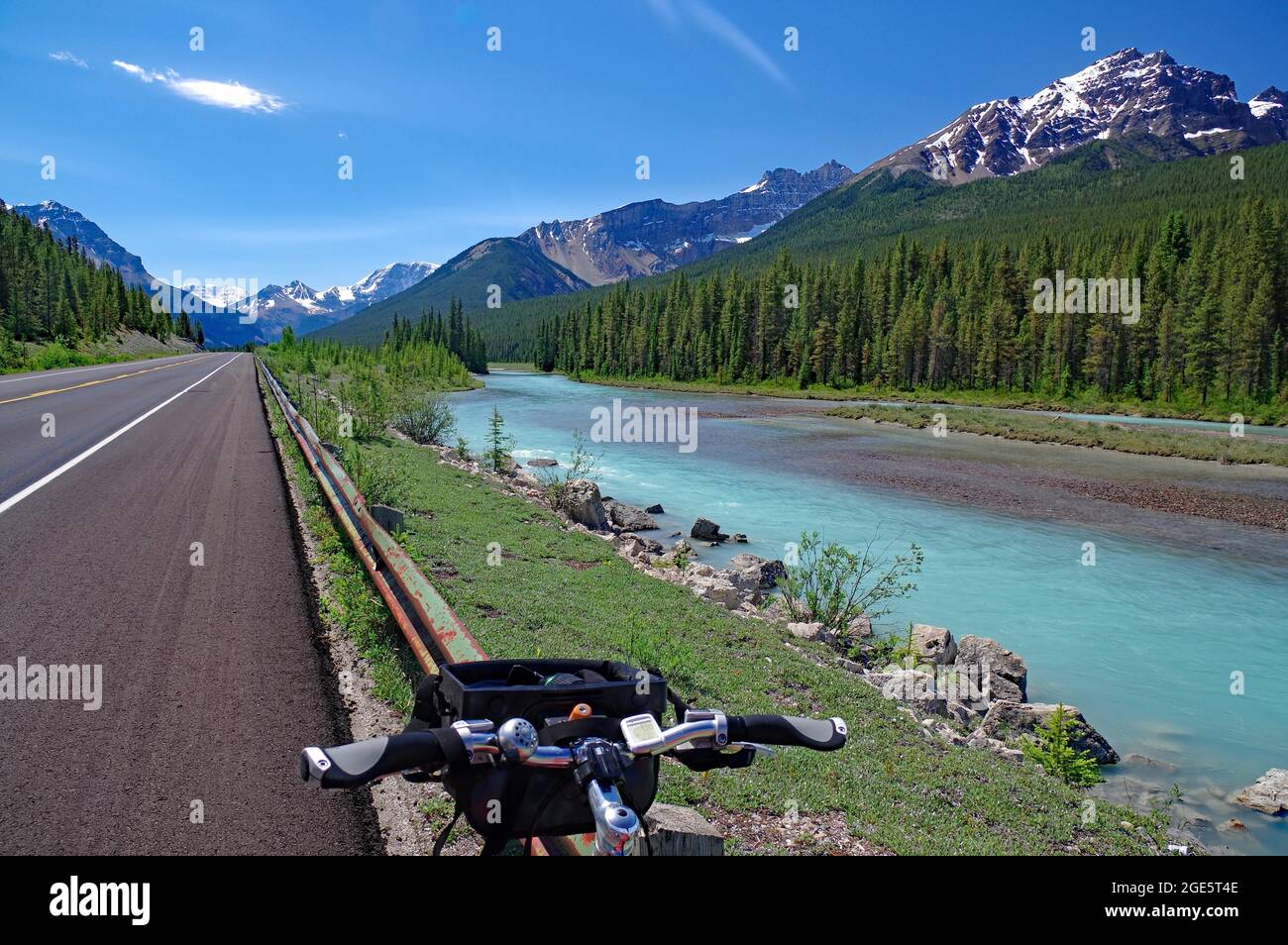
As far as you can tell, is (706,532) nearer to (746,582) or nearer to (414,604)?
(746,582)

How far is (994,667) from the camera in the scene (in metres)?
10.0

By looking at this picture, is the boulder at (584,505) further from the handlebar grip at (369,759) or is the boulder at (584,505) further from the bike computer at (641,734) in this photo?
the handlebar grip at (369,759)

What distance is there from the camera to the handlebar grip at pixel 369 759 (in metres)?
1.71

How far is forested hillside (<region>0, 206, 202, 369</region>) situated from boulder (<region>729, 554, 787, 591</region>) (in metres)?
66.4

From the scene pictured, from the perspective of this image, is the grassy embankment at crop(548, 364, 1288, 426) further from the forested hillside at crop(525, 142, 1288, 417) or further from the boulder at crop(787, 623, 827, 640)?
the boulder at crop(787, 623, 827, 640)

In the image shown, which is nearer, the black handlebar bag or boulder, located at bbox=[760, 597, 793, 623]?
the black handlebar bag

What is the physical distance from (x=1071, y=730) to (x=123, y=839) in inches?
349

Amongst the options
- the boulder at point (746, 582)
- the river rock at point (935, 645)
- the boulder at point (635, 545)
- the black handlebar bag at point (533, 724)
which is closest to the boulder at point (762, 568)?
the boulder at point (746, 582)

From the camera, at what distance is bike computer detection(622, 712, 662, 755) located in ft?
6.72

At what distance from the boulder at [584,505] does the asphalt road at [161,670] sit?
7562mm

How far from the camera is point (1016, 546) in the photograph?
732 inches

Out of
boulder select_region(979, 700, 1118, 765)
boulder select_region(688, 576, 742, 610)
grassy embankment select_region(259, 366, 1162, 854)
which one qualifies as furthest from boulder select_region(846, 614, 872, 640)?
boulder select_region(979, 700, 1118, 765)

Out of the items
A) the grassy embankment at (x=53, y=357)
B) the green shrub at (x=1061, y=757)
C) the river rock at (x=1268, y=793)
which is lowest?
the river rock at (x=1268, y=793)
